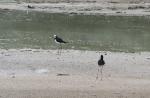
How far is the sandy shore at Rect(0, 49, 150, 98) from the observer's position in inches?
578

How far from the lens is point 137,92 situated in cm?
1492

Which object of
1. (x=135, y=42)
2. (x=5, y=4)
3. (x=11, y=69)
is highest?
(x=11, y=69)

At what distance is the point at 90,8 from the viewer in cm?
4694

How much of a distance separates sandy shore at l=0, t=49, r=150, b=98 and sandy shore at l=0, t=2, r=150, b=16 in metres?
22.0

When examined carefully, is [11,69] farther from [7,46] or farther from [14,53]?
[7,46]

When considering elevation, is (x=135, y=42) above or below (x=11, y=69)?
below

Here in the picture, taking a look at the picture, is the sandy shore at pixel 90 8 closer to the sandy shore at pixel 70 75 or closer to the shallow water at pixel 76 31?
the shallow water at pixel 76 31

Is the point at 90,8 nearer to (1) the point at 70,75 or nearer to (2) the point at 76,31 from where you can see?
(2) the point at 76,31

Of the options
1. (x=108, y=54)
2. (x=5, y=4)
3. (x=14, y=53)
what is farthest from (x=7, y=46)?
(x=5, y=4)

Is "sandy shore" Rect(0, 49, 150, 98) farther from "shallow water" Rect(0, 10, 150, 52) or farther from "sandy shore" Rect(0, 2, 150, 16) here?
"sandy shore" Rect(0, 2, 150, 16)

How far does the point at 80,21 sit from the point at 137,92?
23.9 meters

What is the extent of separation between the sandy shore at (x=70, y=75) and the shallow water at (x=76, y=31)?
3458mm

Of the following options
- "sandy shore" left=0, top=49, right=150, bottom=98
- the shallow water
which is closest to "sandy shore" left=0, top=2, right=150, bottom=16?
the shallow water

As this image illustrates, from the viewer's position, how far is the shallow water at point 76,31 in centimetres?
2617
